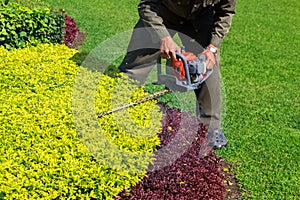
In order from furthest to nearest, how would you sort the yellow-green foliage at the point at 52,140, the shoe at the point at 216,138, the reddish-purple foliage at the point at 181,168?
the shoe at the point at 216,138, the reddish-purple foliage at the point at 181,168, the yellow-green foliage at the point at 52,140

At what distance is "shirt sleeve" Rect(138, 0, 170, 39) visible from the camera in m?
3.97

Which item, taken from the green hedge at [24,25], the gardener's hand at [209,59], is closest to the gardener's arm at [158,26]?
the gardener's hand at [209,59]

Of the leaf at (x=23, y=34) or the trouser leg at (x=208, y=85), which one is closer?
the trouser leg at (x=208, y=85)

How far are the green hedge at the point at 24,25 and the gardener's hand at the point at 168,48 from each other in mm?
2357

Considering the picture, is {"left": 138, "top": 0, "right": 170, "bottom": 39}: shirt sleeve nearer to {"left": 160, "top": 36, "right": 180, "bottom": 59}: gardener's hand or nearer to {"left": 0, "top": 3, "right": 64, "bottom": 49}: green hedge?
{"left": 160, "top": 36, "right": 180, "bottom": 59}: gardener's hand

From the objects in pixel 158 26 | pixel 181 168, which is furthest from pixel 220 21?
pixel 181 168

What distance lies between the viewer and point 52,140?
3.34 m

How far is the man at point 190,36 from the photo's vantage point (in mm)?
4039

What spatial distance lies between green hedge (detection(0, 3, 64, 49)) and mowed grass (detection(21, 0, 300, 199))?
0.73 metres

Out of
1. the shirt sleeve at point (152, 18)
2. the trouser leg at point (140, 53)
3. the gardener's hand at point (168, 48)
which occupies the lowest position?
the trouser leg at point (140, 53)

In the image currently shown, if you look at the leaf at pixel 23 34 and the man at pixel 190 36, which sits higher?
the man at pixel 190 36

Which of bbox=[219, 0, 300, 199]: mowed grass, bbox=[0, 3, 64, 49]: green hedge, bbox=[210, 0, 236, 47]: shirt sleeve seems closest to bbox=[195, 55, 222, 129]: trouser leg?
bbox=[210, 0, 236, 47]: shirt sleeve

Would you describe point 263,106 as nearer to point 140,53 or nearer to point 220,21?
point 220,21

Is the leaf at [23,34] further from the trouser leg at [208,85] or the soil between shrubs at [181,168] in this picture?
the soil between shrubs at [181,168]
